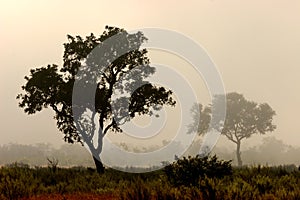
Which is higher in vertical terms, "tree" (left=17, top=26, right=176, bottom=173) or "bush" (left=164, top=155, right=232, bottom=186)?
"tree" (left=17, top=26, right=176, bottom=173)

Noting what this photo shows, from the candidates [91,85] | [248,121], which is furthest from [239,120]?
[91,85]

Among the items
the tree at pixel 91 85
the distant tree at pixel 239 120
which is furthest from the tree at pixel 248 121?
the tree at pixel 91 85

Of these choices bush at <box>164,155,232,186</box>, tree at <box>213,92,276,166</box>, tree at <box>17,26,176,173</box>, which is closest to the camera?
bush at <box>164,155,232,186</box>

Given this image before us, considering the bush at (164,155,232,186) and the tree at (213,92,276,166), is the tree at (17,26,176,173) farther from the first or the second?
the tree at (213,92,276,166)

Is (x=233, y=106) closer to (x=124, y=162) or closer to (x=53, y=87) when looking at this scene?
(x=124, y=162)

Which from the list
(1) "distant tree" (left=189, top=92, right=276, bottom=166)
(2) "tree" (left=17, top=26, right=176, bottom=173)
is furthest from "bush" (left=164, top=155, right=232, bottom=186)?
(1) "distant tree" (left=189, top=92, right=276, bottom=166)

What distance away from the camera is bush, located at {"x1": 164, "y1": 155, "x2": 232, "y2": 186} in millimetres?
16703

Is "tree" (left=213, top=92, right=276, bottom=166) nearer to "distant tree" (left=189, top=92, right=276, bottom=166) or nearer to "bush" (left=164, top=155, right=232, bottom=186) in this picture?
"distant tree" (left=189, top=92, right=276, bottom=166)

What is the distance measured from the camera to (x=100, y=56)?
33812 mm

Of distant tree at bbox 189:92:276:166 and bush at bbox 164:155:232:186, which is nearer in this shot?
bush at bbox 164:155:232:186

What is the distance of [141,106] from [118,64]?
4.50 meters

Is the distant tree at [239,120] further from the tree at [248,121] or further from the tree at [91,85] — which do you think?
the tree at [91,85]

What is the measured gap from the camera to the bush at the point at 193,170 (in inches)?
658

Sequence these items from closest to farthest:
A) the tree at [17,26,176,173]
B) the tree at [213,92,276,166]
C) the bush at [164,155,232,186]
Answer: the bush at [164,155,232,186]
the tree at [17,26,176,173]
the tree at [213,92,276,166]
